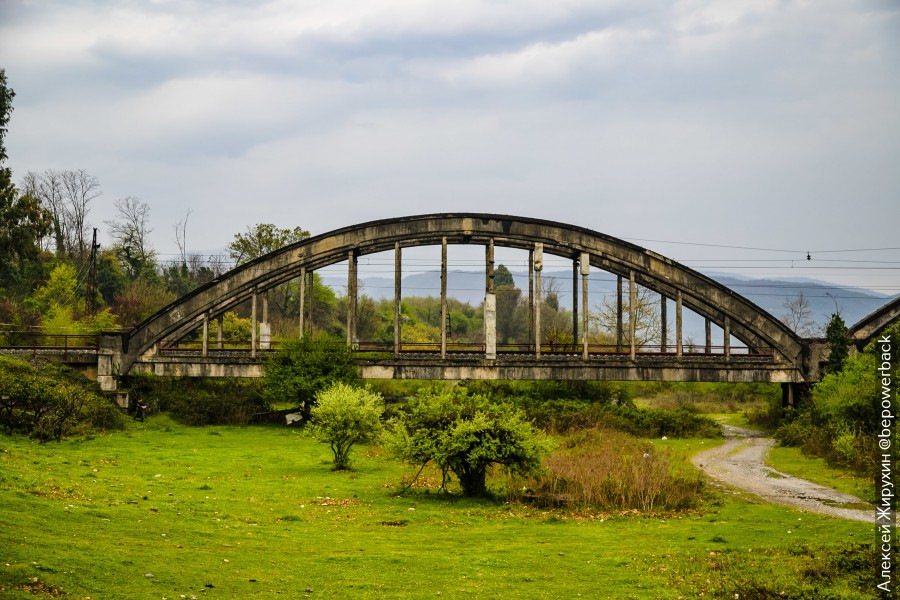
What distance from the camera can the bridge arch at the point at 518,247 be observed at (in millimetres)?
48750

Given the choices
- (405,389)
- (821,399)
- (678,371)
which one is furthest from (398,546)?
(405,389)

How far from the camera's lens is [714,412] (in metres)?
59.8

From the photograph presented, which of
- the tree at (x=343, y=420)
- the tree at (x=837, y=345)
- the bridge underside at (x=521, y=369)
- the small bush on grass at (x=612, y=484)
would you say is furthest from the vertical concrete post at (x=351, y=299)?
the tree at (x=837, y=345)

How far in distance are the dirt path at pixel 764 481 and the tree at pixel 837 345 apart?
5343 millimetres

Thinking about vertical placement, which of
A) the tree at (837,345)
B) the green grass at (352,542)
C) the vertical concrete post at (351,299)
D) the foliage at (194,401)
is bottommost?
the green grass at (352,542)

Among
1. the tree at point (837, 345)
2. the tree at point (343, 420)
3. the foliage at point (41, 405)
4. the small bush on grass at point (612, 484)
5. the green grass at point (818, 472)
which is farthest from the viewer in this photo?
the tree at point (837, 345)

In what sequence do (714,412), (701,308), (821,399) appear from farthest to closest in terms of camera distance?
(714,412)
(701,308)
(821,399)

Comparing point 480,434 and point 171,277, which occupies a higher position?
point 171,277

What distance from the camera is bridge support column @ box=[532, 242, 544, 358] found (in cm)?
A: 4731

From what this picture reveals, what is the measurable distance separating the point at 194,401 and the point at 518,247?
1917cm

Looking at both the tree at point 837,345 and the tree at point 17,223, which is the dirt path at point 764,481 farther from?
the tree at point 17,223

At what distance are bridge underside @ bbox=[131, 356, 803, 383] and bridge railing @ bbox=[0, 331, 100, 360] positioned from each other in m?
3.39

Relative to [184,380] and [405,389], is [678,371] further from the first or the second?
[184,380]

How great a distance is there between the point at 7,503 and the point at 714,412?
4959cm
